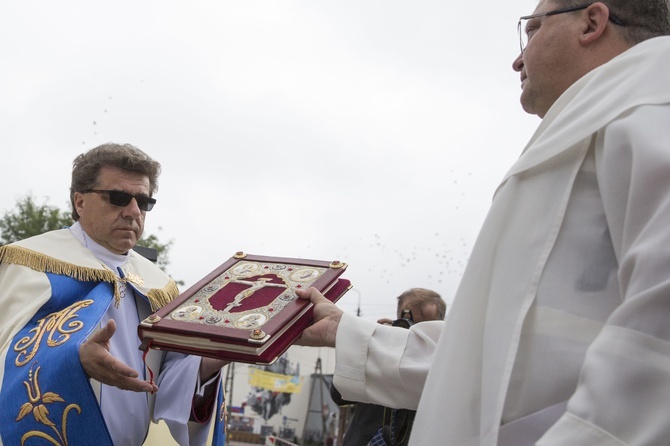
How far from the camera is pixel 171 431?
3561 millimetres

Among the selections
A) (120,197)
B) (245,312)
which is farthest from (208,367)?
(120,197)

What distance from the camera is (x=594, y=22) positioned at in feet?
6.70

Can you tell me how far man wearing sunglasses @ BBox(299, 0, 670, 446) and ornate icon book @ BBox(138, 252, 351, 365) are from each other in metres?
1.09

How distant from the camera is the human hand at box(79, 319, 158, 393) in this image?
294 centimetres

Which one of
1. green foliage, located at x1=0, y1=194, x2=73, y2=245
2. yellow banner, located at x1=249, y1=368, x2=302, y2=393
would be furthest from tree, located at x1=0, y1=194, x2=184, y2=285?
yellow banner, located at x1=249, y1=368, x2=302, y2=393

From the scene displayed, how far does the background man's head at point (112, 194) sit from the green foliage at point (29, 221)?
72.5 feet

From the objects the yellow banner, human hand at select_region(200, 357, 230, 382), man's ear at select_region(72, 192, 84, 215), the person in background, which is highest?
man's ear at select_region(72, 192, 84, 215)

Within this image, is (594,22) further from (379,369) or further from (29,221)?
(29,221)

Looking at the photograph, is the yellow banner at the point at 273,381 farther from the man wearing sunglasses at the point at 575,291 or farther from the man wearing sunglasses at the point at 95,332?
the man wearing sunglasses at the point at 575,291

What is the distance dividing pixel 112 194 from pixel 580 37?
2641 millimetres

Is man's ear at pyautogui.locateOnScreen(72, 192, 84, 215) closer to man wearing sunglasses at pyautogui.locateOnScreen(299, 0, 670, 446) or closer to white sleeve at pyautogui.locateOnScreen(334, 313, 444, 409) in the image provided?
white sleeve at pyautogui.locateOnScreen(334, 313, 444, 409)

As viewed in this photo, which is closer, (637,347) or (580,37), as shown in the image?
(637,347)

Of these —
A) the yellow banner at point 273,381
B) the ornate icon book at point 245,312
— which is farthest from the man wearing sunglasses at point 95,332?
the yellow banner at point 273,381

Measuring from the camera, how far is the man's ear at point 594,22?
202 cm
